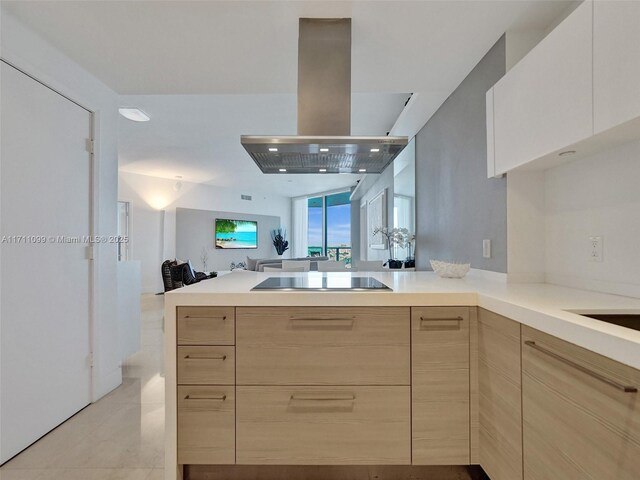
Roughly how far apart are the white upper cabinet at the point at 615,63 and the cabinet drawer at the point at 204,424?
5.55ft

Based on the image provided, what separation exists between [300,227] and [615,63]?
9.94 m

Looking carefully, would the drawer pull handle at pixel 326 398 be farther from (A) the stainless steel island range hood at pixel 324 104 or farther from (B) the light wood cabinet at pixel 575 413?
(A) the stainless steel island range hood at pixel 324 104

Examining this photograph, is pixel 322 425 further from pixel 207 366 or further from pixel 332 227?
pixel 332 227

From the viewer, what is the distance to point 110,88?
2562 millimetres

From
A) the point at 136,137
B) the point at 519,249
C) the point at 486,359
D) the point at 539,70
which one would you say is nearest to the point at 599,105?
the point at 539,70

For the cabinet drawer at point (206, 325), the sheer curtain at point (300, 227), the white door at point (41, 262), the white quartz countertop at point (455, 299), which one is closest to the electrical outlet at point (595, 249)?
the white quartz countertop at point (455, 299)

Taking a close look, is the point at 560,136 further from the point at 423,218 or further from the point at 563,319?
the point at 423,218

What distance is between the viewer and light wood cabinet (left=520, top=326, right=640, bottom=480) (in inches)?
29.0

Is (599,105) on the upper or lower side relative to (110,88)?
lower

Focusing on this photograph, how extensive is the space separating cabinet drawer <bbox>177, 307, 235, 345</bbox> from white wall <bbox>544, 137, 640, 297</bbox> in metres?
1.57

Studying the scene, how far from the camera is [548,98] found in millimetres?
1376

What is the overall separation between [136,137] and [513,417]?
16.8 ft

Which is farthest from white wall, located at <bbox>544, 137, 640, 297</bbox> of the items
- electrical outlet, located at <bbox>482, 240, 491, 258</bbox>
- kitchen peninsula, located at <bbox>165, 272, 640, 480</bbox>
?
electrical outlet, located at <bbox>482, 240, 491, 258</bbox>

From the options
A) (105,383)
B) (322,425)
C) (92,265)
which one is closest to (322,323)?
(322,425)
